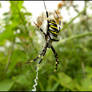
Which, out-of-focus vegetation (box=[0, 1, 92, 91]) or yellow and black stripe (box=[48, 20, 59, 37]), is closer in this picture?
yellow and black stripe (box=[48, 20, 59, 37])

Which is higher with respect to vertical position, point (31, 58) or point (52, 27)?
point (52, 27)

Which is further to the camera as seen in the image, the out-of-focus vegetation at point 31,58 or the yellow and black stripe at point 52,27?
the out-of-focus vegetation at point 31,58

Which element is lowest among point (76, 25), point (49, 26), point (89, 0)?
point (76, 25)

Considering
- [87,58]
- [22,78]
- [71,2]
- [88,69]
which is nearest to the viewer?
[22,78]

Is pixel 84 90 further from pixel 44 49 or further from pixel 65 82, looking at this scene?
pixel 44 49

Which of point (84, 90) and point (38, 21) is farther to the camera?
point (84, 90)

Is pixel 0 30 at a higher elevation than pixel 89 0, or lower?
lower

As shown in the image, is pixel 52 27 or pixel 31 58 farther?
pixel 31 58

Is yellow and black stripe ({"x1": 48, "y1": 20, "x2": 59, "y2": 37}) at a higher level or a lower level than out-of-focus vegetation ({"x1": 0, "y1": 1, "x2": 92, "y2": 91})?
higher

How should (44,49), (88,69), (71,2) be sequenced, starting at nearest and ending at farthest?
(44,49)
(88,69)
(71,2)

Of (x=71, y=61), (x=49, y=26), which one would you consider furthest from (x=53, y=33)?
(x=71, y=61)

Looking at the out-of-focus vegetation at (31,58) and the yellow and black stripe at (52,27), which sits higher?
the yellow and black stripe at (52,27)
